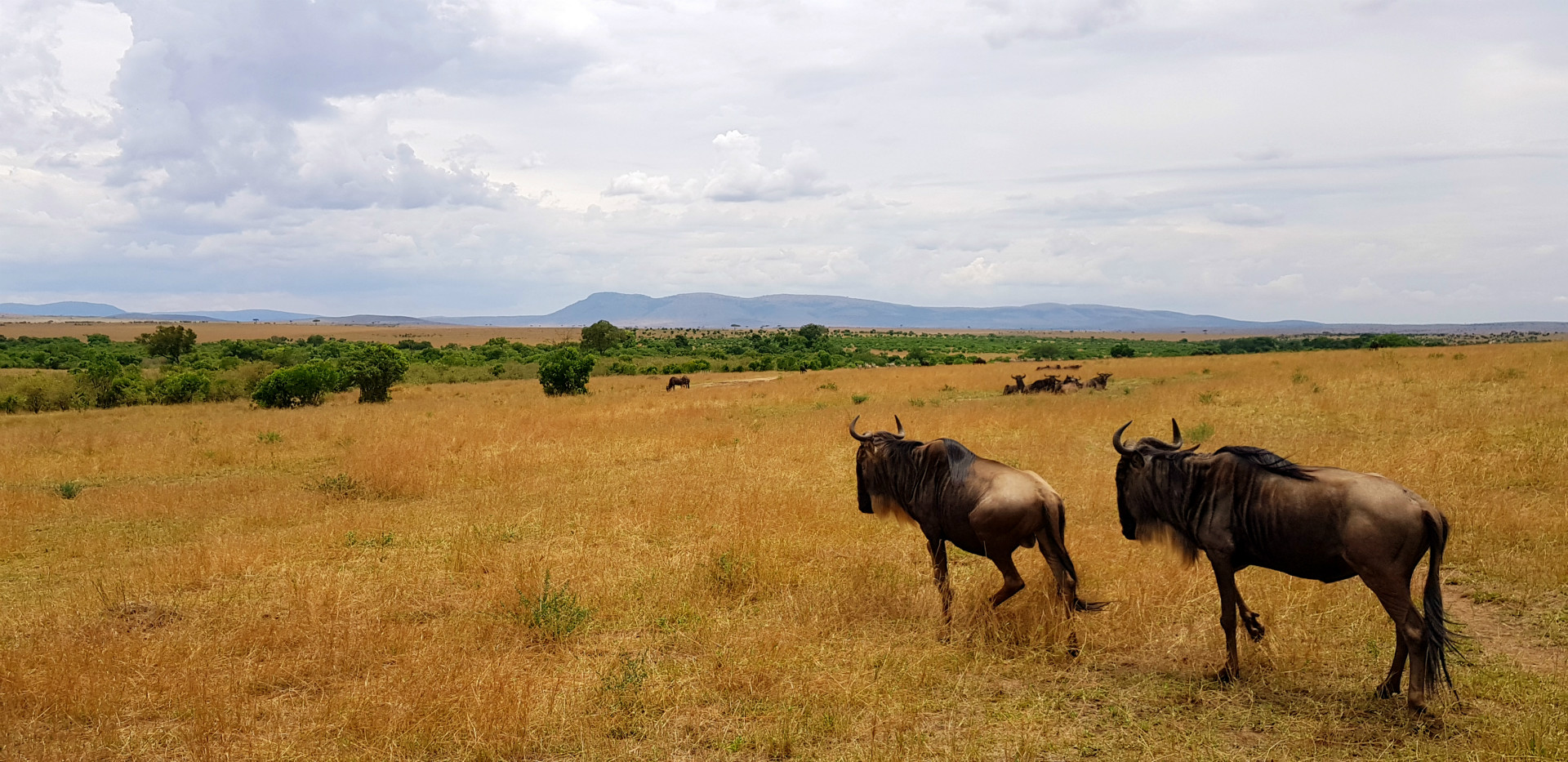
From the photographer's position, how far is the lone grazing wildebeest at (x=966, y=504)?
6477mm

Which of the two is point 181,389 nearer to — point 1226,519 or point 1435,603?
point 1226,519

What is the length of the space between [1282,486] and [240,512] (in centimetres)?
1253

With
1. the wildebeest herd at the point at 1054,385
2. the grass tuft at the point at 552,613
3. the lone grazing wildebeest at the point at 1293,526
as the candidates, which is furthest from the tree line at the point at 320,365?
the lone grazing wildebeest at the point at 1293,526

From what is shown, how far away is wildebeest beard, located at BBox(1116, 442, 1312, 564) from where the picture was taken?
584 centimetres

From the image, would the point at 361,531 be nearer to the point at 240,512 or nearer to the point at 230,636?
the point at 240,512

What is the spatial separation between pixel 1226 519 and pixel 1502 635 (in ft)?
9.01

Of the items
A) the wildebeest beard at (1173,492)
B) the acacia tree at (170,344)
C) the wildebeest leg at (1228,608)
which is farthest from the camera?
the acacia tree at (170,344)

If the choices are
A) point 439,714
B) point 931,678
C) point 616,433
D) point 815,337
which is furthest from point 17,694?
point 815,337

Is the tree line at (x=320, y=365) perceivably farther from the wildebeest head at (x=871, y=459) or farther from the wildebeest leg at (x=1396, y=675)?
the wildebeest leg at (x=1396, y=675)

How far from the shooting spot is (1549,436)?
42.1ft

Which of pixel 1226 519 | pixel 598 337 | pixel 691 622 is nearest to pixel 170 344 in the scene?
pixel 598 337

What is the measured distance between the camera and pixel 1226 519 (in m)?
5.75

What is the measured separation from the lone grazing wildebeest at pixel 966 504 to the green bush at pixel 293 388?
26.0 metres

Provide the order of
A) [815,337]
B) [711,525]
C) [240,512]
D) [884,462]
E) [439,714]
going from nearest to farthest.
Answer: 1. [439,714]
2. [884,462]
3. [711,525]
4. [240,512]
5. [815,337]
